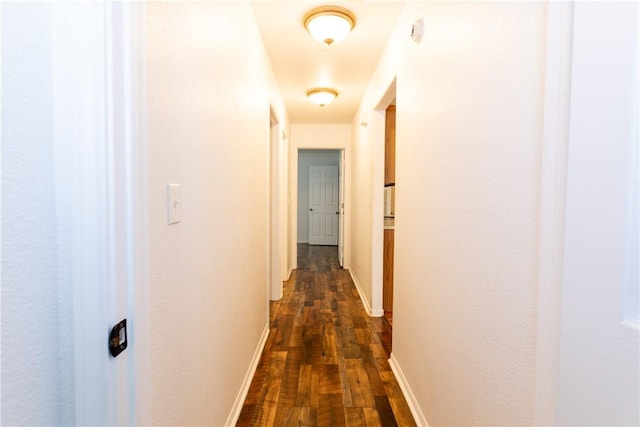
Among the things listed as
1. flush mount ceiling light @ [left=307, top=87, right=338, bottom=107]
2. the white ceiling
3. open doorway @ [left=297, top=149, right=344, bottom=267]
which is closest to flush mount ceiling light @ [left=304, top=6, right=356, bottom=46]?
the white ceiling

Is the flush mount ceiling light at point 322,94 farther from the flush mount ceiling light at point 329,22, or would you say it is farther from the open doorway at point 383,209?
the flush mount ceiling light at point 329,22

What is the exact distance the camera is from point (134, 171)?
654 millimetres

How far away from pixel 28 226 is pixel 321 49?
2.60 m

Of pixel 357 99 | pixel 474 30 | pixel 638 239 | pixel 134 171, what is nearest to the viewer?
pixel 638 239

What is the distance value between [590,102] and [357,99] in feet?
12.1

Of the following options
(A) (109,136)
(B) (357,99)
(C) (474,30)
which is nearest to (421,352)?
(C) (474,30)

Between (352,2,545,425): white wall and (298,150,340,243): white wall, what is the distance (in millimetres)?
6350

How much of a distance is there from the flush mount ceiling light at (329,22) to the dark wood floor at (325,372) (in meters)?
2.22

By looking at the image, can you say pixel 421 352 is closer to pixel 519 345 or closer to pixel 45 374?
pixel 519 345

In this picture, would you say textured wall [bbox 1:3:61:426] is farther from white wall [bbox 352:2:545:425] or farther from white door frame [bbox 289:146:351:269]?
white door frame [bbox 289:146:351:269]

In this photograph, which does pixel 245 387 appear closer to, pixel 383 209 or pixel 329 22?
pixel 383 209

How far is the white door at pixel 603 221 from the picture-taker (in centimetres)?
53

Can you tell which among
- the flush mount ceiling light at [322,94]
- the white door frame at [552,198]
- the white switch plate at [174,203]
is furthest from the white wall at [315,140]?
the white door frame at [552,198]

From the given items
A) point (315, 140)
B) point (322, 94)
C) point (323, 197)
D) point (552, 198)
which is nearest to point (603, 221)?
point (552, 198)
